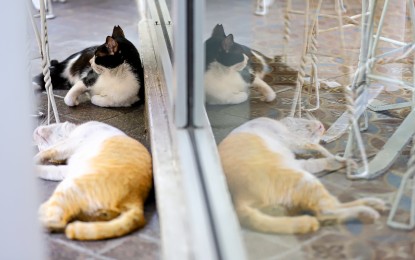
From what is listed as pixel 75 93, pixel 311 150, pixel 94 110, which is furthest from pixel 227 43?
pixel 75 93

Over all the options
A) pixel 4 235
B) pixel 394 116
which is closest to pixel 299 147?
pixel 394 116

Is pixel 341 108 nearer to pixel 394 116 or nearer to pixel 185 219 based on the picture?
pixel 394 116

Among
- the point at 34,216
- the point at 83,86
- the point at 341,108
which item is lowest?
the point at 83,86

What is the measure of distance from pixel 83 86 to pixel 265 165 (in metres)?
1.43

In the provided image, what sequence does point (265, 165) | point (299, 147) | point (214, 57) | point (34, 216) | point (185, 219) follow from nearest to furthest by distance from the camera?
point (34, 216), point (185, 219), point (265, 165), point (299, 147), point (214, 57)

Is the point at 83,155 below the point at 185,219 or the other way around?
below

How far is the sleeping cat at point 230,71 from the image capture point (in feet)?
5.68

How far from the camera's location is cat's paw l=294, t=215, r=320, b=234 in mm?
1216

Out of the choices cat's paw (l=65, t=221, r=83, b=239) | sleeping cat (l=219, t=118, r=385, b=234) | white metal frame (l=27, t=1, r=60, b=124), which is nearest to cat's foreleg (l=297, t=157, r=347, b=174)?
sleeping cat (l=219, t=118, r=385, b=234)

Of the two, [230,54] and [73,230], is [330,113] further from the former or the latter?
[73,230]

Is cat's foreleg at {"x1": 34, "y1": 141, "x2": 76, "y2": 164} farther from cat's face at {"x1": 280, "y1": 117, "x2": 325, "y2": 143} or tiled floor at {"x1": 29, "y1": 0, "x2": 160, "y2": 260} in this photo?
cat's face at {"x1": 280, "y1": 117, "x2": 325, "y2": 143}

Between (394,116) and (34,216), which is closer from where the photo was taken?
(34,216)

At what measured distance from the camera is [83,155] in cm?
198

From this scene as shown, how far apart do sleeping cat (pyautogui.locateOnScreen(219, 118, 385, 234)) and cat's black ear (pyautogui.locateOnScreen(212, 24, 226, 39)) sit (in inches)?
10.7
